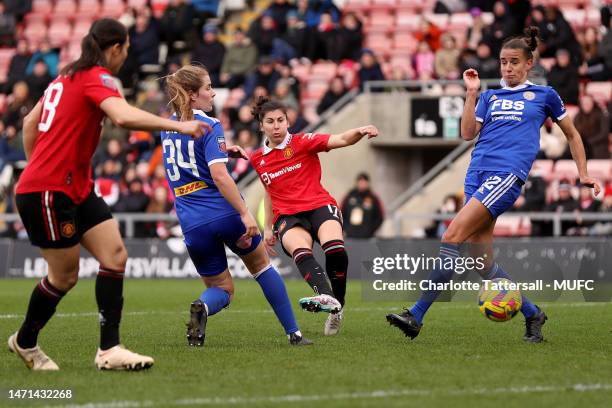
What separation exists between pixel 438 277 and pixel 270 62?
545 inches

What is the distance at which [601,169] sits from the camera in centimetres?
1908

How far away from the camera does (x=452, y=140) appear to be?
20.9 m

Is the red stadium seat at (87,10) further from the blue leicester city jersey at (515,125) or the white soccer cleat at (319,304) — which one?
the white soccer cleat at (319,304)

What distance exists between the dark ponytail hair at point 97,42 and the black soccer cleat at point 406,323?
3049 millimetres

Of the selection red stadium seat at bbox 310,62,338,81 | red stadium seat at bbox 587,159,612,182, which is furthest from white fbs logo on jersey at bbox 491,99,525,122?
red stadium seat at bbox 310,62,338,81

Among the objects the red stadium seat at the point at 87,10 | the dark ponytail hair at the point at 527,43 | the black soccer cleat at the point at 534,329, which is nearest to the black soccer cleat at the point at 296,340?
the black soccer cleat at the point at 534,329

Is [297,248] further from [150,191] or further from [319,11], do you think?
[319,11]

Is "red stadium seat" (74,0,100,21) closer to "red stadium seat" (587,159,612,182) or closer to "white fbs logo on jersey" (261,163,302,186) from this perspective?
"red stadium seat" (587,159,612,182)

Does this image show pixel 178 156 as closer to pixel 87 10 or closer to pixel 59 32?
pixel 59 32

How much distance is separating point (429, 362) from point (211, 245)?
1.98 metres

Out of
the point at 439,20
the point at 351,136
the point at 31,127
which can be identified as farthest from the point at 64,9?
the point at 31,127

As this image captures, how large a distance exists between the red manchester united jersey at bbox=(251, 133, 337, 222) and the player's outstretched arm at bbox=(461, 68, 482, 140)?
1.29 meters

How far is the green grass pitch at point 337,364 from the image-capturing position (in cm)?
653

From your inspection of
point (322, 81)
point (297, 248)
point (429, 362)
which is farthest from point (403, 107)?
point (429, 362)
